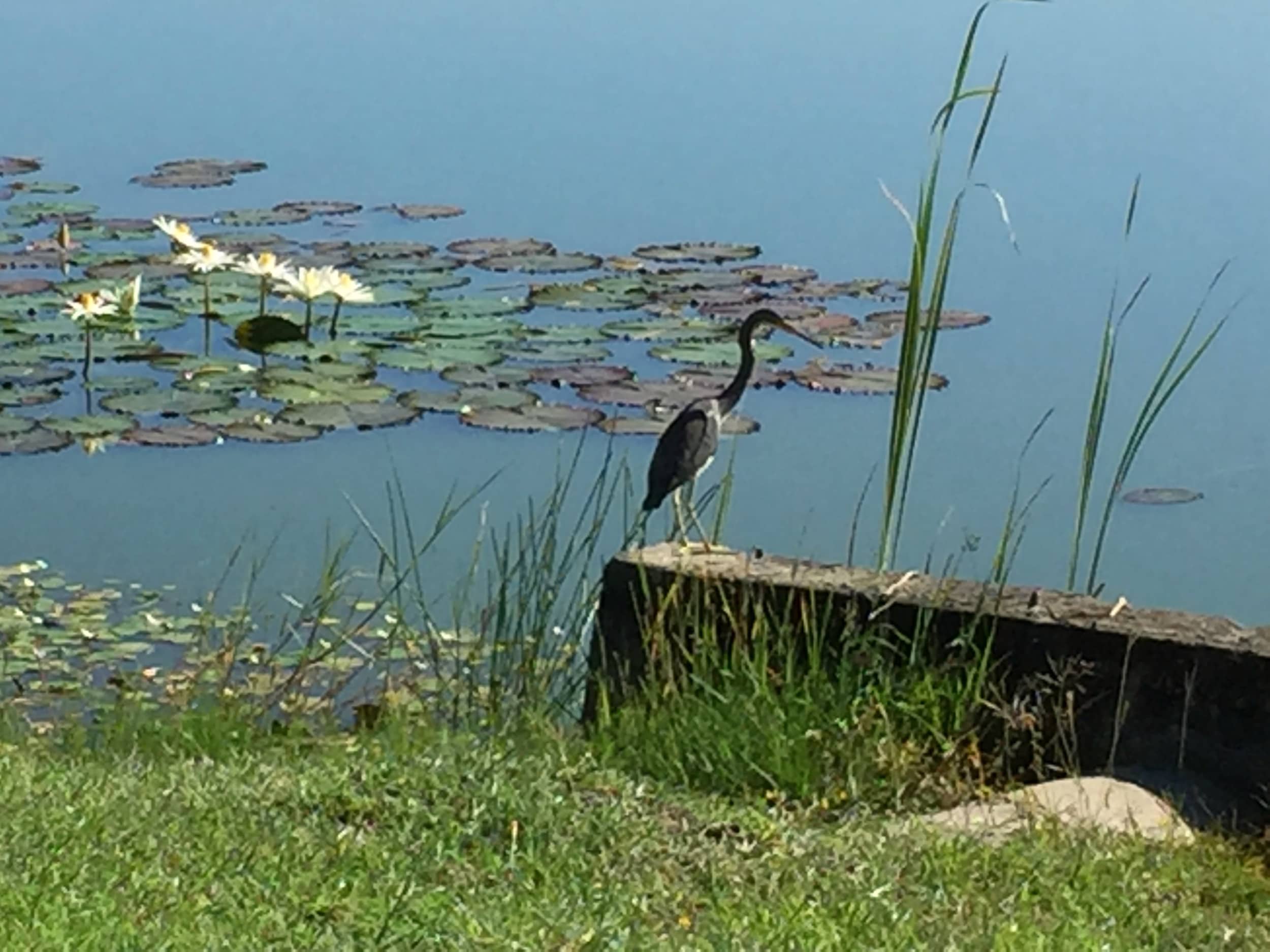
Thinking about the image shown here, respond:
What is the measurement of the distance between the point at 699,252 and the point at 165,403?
3.13m

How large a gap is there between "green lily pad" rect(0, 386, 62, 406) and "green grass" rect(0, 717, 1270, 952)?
11.9 ft

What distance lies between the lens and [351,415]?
7.71m

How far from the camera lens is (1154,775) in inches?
183

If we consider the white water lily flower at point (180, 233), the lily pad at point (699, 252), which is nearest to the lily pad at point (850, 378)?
the lily pad at point (699, 252)

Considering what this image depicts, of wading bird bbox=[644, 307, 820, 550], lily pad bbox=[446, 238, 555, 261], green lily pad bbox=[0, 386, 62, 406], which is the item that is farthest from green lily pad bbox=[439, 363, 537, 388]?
wading bird bbox=[644, 307, 820, 550]

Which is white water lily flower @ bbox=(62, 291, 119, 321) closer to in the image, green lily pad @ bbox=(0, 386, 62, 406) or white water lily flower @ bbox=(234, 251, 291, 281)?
green lily pad @ bbox=(0, 386, 62, 406)

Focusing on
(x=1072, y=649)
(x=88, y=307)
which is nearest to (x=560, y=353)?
(x=88, y=307)

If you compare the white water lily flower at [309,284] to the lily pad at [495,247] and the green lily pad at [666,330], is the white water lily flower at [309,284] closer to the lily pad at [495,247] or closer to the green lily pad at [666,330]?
the green lily pad at [666,330]

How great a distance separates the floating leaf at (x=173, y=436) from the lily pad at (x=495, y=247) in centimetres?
259

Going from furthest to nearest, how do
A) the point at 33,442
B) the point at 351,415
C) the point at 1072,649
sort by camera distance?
the point at 351,415 → the point at 33,442 → the point at 1072,649

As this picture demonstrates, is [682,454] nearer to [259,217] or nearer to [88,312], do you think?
[88,312]

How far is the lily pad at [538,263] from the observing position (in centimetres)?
975

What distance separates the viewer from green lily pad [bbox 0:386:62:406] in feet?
25.7

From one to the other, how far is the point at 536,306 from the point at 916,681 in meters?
4.74
